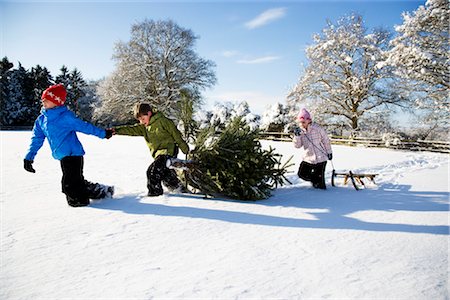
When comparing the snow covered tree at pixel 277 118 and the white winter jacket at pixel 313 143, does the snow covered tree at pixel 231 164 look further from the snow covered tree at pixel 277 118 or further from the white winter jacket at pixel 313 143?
the snow covered tree at pixel 277 118

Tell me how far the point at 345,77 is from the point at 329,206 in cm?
1926

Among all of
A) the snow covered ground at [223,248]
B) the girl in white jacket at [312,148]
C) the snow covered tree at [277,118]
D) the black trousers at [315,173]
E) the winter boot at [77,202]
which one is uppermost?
the snow covered tree at [277,118]

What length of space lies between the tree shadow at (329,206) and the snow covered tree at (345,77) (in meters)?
16.8

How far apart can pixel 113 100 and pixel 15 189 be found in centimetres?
2293

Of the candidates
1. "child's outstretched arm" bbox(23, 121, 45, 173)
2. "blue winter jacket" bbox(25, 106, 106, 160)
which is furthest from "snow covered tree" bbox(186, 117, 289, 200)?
"child's outstretched arm" bbox(23, 121, 45, 173)

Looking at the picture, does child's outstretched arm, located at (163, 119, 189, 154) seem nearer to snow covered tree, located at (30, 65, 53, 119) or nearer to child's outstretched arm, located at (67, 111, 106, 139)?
child's outstretched arm, located at (67, 111, 106, 139)

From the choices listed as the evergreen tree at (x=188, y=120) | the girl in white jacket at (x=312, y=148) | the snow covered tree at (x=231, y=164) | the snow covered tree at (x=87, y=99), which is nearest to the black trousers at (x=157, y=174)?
the snow covered tree at (x=231, y=164)

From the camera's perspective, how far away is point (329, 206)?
383 centimetres

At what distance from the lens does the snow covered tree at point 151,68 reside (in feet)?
85.3

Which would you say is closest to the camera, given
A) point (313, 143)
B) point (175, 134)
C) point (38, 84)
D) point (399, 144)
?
point (175, 134)

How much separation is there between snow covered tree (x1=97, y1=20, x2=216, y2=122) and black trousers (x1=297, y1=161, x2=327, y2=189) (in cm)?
2137

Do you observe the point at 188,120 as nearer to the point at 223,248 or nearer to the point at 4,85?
the point at 223,248

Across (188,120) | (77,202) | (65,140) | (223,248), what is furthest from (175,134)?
(223,248)

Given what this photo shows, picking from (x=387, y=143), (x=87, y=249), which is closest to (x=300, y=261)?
(x=87, y=249)
